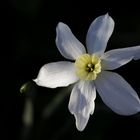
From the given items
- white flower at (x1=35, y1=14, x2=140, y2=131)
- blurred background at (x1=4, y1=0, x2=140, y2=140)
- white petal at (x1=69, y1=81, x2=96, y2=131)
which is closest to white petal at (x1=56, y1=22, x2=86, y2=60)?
white flower at (x1=35, y1=14, x2=140, y2=131)

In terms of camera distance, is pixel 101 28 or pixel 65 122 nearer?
pixel 101 28

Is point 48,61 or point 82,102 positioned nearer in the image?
point 82,102

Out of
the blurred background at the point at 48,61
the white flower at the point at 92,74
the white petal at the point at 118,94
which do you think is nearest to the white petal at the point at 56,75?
the white flower at the point at 92,74

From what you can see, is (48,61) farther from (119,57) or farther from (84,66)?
(119,57)

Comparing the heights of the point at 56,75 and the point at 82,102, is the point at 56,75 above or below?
above

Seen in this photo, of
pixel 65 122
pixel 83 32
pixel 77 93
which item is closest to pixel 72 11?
pixel 83 32

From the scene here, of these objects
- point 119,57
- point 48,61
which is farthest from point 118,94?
point 48,61

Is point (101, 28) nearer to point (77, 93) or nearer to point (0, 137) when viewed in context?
point (77, 93)

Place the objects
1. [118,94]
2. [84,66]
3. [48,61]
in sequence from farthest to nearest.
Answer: [48,61] < [84,66] < [118,94]
